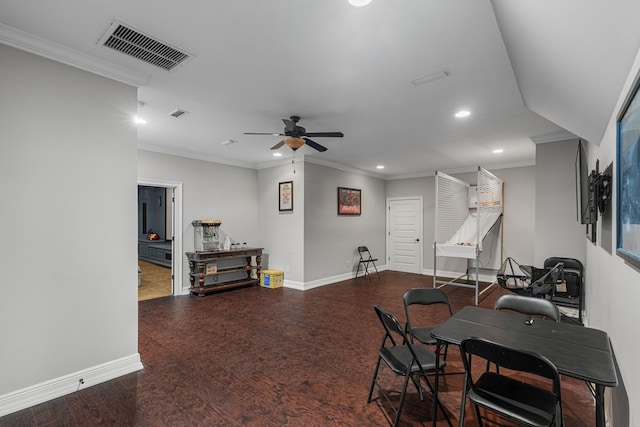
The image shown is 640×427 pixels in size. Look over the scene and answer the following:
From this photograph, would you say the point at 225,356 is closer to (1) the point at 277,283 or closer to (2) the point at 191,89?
(2) the point at 191,89

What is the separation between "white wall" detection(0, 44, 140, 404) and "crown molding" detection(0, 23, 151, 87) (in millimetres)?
54

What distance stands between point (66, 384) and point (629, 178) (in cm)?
383

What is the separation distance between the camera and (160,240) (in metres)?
10.3

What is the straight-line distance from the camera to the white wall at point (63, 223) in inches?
85.4

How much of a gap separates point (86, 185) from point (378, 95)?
2.83 m

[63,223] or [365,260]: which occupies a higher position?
[63,223]

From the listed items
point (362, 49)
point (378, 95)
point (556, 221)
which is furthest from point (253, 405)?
point (556, 221)

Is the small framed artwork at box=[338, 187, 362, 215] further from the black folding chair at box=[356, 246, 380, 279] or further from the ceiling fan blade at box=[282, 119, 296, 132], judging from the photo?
the ceiling fan blade at box=[282, 119, 296, 132]

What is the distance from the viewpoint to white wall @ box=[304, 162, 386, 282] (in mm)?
6277

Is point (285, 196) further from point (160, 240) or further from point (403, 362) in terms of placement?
point (160, 240)

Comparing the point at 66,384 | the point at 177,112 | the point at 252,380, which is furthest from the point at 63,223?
the point at 252,380

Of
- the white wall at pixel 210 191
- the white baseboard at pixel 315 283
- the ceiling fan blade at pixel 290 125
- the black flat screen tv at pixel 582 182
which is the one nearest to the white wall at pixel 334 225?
the white baseboard at pixel 315 283

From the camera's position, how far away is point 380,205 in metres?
8.38

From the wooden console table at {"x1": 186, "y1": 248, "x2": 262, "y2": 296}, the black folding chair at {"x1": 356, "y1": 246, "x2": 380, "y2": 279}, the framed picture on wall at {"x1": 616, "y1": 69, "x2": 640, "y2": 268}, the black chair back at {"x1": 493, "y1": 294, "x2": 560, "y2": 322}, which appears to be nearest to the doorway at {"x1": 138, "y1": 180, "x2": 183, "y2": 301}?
the wooden console table at {"x1": 186, "y1": 248, "x2": 262, "y2": 296}
